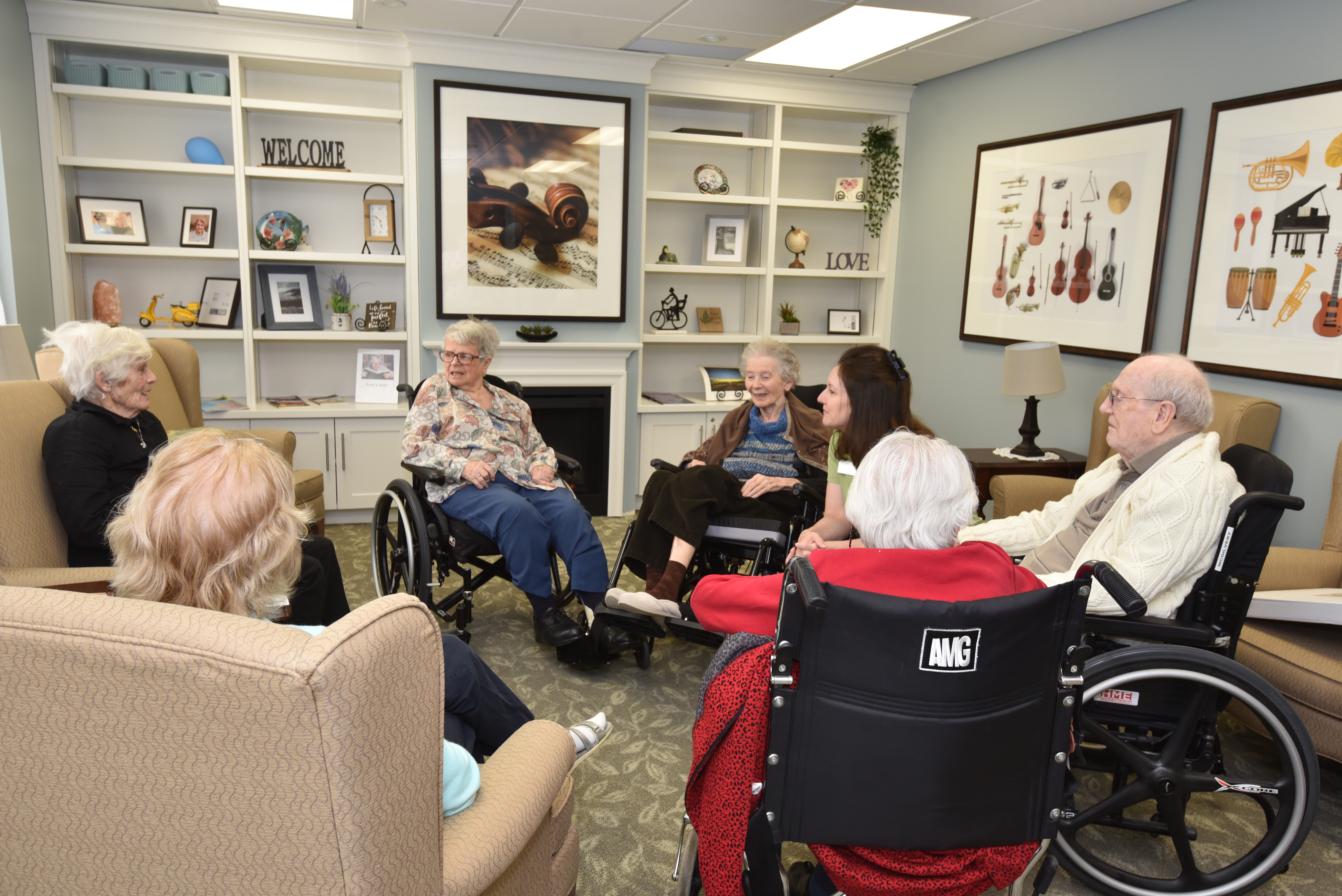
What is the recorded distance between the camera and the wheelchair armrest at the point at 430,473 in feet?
10.5

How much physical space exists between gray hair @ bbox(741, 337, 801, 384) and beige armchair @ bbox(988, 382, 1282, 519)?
3.22ft

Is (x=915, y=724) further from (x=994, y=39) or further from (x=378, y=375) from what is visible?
(x=378, y=375)

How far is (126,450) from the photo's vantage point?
259 centimetres

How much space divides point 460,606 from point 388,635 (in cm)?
236

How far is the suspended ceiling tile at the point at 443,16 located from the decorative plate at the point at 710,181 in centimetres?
147

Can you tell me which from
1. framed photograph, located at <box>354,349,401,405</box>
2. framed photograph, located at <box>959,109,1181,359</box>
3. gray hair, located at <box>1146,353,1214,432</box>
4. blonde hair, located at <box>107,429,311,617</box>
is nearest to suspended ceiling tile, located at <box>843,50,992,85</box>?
framed photograph, located at <box>959,109,1181,359</box>

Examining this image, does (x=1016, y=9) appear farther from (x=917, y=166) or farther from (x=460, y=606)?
(x=460, y=606)

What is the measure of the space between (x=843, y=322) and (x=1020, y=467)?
82.3 inches

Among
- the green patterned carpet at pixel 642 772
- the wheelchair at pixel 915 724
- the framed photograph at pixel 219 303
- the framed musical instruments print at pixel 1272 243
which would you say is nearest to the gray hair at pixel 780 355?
the green patterned carpet at pixel 642 772

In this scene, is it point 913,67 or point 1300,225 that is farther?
point 913,67

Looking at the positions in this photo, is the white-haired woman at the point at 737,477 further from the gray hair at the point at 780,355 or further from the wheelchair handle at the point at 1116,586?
the wheelchair handle at the point at 1116,586

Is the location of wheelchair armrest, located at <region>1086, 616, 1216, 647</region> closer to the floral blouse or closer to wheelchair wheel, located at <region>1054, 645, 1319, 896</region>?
wheelchair wheel, located at <region>1054, 645, 1319, 896</region>

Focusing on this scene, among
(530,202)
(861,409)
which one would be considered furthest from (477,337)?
(530,202)

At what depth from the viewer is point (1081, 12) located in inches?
153
